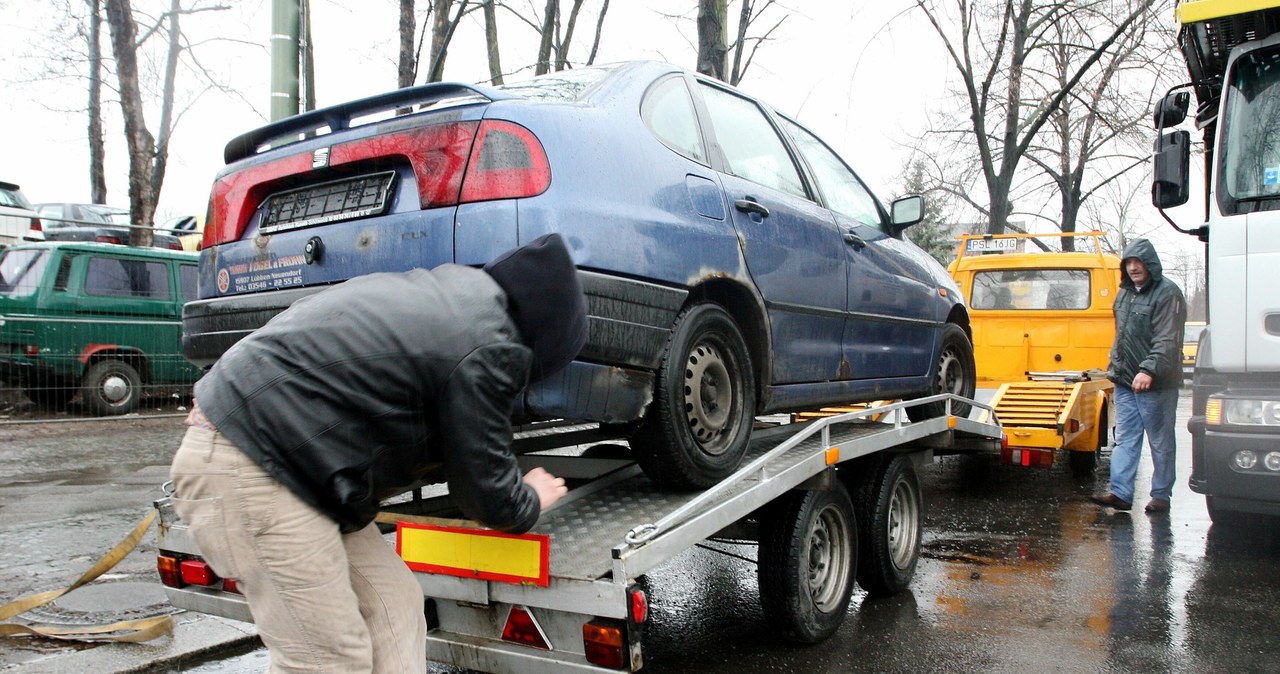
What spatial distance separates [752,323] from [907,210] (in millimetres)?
1870

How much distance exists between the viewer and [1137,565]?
5457 mm

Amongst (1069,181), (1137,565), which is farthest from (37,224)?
(1069,181)

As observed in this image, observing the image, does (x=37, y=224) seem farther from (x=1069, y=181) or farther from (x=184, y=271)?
(x=1069, y=181)

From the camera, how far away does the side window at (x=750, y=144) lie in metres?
3.93

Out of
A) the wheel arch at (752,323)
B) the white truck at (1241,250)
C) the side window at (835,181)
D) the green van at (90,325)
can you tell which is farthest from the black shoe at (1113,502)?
the green van at (90,325)

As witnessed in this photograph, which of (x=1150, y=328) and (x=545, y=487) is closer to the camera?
(x=545, y=487)

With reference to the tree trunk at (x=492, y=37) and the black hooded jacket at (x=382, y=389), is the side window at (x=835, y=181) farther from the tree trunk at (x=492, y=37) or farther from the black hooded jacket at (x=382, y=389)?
the tree trunk at (x=492, y=37)

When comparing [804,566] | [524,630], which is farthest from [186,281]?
[524,630]

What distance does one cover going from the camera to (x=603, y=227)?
9.73 ft

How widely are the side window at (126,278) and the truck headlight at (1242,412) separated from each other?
11.1 meters

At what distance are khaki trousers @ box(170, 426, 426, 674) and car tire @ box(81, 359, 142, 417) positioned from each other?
956cm

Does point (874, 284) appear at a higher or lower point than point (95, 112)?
lower

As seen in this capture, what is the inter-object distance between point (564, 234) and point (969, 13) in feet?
50.8

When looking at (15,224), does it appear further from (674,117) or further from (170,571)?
(674,117)
